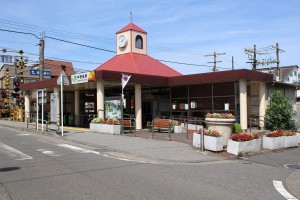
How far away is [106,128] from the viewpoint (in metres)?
19.0

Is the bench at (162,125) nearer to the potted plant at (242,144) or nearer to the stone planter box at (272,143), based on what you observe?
the stone planter box at (272,143)

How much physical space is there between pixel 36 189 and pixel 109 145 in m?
7.27

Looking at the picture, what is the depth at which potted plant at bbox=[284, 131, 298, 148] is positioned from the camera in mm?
14625

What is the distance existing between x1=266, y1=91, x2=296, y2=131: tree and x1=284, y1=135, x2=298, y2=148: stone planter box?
5.66m

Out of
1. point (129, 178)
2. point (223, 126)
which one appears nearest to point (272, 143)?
point (223, 126)

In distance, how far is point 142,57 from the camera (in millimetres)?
30031

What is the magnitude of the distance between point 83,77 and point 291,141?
12.9 m

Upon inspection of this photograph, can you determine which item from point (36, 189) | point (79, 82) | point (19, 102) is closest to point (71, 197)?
point (36, 189)

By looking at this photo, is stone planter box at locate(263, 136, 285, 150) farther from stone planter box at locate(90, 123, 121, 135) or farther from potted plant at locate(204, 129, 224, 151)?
stone planter box at locate(90, 123, 121, 135)

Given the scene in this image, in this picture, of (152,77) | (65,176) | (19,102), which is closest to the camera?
(65,176)

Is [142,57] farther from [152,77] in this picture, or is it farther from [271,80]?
[271,80]

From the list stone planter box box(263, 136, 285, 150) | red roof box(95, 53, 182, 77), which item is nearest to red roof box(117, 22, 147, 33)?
red roof box(95, 53, 182, 77)

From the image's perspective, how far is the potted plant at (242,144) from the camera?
480 inches

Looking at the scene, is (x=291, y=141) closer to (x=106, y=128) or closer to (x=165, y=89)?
(x=106, y=128)
